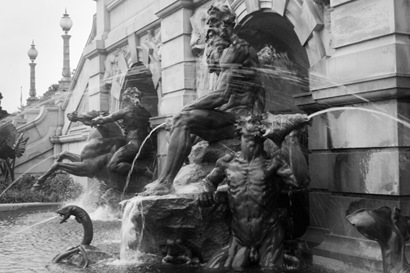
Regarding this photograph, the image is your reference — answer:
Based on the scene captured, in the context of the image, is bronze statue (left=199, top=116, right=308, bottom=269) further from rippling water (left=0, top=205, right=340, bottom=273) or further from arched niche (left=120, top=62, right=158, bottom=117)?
arched niche (left=120, top=62, right=158, bottom=117)

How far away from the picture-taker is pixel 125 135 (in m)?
13.8

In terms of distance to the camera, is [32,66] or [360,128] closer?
[360,128]

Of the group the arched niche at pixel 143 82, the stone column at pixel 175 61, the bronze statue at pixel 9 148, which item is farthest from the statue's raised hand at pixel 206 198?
the bronze statue at pixel 9 148

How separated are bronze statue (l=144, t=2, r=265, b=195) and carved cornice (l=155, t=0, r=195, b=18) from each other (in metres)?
4.54

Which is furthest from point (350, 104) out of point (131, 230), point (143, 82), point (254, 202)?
point (143, 82)

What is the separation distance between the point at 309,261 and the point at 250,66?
2644mm

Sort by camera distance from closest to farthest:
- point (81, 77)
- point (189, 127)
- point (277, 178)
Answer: point (277, 178)
point (189, 127)
point (81, 77)

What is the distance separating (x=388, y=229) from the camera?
5324 millimetres

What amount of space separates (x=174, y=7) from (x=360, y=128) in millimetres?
7118

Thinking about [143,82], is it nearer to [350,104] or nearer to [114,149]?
[114,149]

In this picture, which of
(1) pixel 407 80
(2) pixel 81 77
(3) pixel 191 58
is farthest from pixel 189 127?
(2) pixel 81 77

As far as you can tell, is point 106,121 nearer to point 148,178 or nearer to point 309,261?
point 148,178

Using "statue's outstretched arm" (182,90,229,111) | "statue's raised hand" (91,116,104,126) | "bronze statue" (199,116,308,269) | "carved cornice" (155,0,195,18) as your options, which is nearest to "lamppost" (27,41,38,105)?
"carved cornice" (155,0,195,18)

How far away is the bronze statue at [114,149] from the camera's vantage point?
43.6 feet
